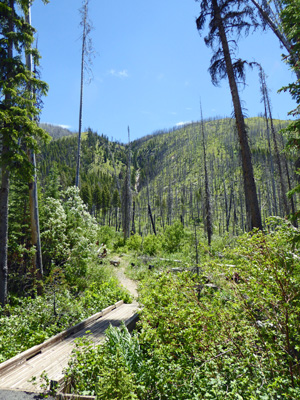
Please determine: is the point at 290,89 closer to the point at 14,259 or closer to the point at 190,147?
the point at 14,259

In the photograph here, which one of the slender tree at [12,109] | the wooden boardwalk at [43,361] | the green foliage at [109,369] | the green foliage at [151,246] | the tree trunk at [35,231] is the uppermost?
the slender tree at [12,109]

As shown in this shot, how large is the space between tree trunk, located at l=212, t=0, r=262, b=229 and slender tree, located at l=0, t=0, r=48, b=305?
7.06 metres

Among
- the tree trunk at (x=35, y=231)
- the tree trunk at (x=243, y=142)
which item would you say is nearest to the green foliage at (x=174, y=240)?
the tree trunk at (x=35, y=231)

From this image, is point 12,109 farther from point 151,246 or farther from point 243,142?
point 151,246

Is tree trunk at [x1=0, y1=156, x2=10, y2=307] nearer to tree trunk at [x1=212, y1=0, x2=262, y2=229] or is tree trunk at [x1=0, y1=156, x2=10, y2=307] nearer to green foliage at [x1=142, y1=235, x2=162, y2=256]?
tree trunk at [x1=212, y1=0, x2=262, y2=229]

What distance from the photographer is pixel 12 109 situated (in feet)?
27.1

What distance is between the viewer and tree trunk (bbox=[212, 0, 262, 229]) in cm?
764

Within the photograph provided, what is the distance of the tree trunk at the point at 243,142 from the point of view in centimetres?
764

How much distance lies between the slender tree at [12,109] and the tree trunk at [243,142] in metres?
7.06

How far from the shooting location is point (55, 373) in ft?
13.8

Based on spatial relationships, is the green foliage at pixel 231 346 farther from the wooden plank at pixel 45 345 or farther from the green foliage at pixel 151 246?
the green foliage at pixel 151 246

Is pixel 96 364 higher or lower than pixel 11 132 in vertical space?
lower

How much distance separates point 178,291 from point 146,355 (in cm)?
123

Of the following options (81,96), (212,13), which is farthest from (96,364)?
(81,96)
